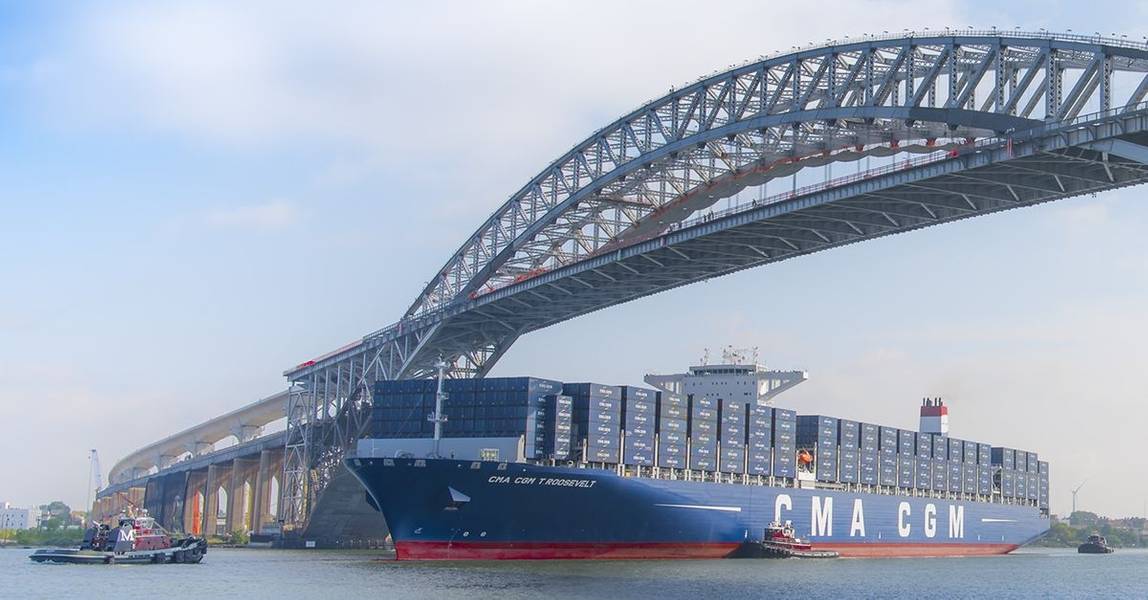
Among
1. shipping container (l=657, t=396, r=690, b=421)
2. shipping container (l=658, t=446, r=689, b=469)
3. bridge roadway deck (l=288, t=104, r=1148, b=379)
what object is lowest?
shipping container (l=658, t=446, r=689, b=469)

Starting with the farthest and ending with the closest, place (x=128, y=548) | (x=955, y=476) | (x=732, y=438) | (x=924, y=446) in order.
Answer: (x=955, y=476) → (x=924, y=446) → (x=732, y=438) → (x=128, y=548)

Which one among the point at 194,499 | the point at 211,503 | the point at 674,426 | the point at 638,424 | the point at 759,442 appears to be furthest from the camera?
the point at 194,499

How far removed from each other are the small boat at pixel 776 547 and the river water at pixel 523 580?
2.51ft

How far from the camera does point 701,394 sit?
8675cm

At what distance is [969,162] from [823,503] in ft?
101

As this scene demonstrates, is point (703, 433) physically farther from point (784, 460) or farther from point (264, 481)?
point (264, 481)

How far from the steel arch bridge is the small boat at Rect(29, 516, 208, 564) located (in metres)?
23.2

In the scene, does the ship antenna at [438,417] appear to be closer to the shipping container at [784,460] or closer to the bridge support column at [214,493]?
the shipping container at [784,460]

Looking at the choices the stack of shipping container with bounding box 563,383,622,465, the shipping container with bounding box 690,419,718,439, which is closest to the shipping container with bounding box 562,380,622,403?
the stack of shipping container with bounding box 563,383,622,465

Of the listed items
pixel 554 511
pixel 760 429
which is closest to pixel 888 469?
pixel 760 429

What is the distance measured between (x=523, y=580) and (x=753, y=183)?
25.9 metres

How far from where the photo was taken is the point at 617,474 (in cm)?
5884

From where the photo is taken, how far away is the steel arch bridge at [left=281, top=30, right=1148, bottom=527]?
45562 millimetres

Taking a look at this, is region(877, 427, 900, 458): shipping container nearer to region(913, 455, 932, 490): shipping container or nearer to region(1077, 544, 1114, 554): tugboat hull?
region(913, 455, 932, 490): shipping container
